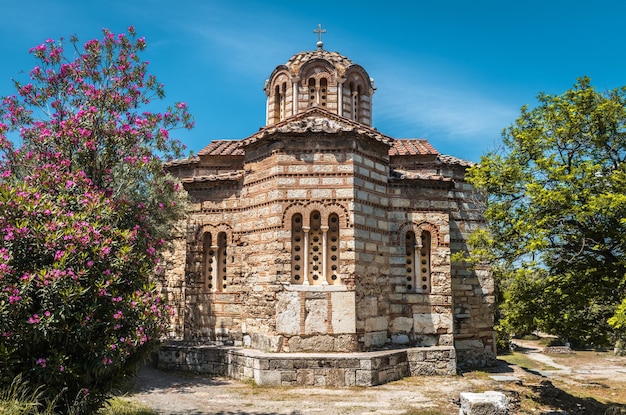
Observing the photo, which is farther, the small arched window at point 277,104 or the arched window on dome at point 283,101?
the small arched window at point 277,104

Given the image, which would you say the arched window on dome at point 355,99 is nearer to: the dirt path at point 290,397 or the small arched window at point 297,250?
the small arched window at point 297,250

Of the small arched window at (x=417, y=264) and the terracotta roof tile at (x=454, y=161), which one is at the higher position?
the terracotta roof tile at (x=454, y=161)

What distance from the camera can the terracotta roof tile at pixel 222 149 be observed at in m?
15.2

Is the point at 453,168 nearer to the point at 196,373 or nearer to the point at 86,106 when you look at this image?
the point at 196,373

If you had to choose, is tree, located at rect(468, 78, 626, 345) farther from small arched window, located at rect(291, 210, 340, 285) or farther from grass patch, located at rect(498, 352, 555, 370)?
grass patch, located at rect(498, 352, 555, 370)

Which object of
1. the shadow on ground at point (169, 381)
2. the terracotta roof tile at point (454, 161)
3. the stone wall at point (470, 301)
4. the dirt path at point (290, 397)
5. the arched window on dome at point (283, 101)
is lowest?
the shadow on ground at point (169, 381)

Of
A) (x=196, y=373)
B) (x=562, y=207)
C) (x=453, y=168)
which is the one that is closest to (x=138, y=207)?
(x=196, y=373)

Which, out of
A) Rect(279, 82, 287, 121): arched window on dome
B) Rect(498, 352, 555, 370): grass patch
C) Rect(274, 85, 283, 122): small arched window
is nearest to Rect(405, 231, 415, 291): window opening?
Rect(279, 82, 287, 121): arched window on dome

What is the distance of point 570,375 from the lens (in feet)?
50.4

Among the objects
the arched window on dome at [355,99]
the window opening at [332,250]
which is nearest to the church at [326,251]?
the window opening at [332,250]

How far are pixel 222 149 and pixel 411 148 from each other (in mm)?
5779

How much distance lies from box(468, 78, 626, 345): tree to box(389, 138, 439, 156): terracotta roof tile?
198 inches

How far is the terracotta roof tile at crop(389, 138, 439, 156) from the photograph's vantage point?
15203 mm

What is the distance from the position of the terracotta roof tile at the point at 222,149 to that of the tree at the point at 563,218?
7579 millimetres
